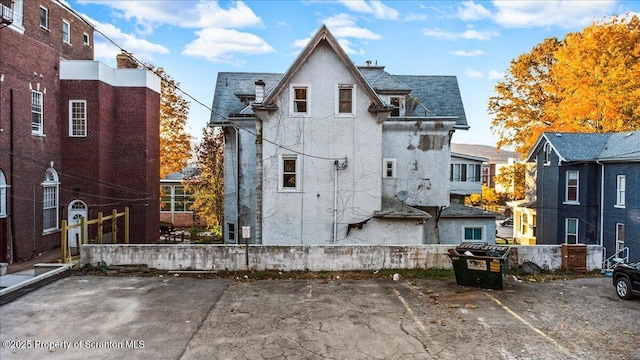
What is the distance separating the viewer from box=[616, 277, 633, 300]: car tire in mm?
13054

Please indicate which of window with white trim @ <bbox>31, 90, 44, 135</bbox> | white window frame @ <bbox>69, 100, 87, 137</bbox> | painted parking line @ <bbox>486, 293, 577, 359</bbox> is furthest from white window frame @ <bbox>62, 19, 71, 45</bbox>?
painted parking line @ <bbox>486, 293, 577, 359</bbox>

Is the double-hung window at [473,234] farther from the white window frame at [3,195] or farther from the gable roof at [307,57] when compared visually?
the white window frame at [3,195]

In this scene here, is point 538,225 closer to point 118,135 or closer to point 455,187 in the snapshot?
point 455,187

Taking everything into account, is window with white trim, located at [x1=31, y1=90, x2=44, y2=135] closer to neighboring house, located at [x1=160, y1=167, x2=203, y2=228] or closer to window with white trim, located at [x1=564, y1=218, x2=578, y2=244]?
neighboring house, located at [x1=160, y1=167, x2=203, y2=228]

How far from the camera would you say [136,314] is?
11.6 m

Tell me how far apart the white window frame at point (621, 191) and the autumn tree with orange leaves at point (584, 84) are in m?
7.31

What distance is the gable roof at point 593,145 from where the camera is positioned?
71.8 feet

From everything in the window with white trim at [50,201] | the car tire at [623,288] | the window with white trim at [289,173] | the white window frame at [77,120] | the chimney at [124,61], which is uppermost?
the chimney at [124,61]

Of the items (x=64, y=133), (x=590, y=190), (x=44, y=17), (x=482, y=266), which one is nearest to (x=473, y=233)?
(x=590, y=190)

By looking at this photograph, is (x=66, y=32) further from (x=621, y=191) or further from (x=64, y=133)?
(x=621, y=191)

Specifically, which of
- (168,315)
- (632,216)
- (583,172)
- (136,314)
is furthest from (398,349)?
(583,172)

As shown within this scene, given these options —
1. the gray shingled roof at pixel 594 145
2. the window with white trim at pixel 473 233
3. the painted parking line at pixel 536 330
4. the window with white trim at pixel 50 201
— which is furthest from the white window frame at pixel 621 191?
the window with white trim at pixel 50 201

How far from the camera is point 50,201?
69.9 ft

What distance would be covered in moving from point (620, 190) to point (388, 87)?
1356 cm
